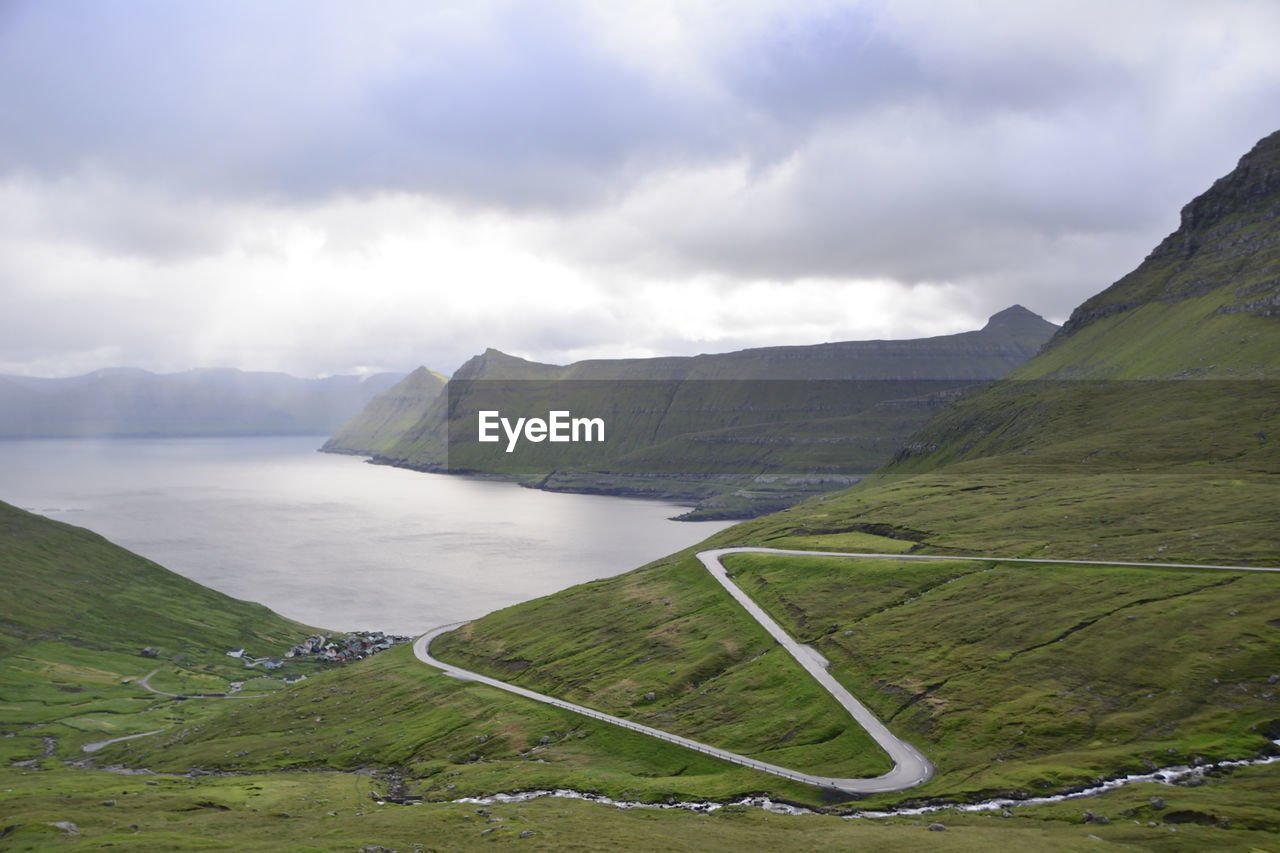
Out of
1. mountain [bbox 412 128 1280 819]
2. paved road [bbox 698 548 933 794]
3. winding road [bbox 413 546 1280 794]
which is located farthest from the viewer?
winding road [bbox 413 546 1280 794]

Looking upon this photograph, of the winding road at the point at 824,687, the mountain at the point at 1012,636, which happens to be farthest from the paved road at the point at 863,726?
the mountain at the point at 1012,636

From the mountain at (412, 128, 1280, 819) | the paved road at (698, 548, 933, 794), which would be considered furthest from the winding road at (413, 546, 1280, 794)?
the mountain at (412, 128, 1280, 819)

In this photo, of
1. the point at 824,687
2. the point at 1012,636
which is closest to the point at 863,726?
the point at 824,687

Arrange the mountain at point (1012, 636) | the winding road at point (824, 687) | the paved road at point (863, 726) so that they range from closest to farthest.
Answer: the paved road at point (863, 726) → the mountain at point (1012, 636) → the winding road at point (824, 687)

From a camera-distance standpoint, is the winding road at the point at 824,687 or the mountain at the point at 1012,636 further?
the winding road at the point at 824,687

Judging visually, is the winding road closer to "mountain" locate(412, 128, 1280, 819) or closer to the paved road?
the paved road

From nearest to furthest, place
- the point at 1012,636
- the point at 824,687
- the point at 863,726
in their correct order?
the point at 863,726
the point at 824,687
the point at 1012,636

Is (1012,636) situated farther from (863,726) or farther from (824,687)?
(863,726)

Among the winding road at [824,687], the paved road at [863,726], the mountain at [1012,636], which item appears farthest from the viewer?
the winding road at [824,687]

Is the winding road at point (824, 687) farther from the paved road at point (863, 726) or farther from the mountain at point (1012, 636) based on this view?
the mountain at point (1012, 636)
